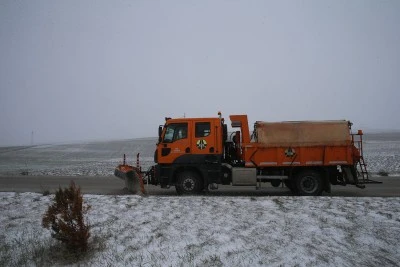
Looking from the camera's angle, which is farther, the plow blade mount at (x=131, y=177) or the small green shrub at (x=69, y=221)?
the plow blade mount at (x=131, y=177)

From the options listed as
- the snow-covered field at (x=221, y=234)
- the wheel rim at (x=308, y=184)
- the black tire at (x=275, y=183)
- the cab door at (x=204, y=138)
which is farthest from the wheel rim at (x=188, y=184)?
the wheel rim at (x=308, y=184)

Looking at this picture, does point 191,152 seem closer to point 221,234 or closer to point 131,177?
point 131,177

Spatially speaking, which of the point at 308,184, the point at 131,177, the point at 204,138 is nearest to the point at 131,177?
the point at 131,177

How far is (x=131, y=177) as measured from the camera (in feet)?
40.5

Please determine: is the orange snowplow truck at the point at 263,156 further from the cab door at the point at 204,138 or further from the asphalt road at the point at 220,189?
the asphalt road at the point at 220,189

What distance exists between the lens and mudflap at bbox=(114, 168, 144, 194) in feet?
39.1

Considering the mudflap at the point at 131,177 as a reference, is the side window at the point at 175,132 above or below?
above

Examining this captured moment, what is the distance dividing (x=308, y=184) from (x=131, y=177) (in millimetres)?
6842

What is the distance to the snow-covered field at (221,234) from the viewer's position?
5.54m

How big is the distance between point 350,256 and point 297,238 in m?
1.00

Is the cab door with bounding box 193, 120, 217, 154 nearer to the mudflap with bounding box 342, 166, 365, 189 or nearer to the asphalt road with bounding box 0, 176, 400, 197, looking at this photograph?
the asphalt road with bounding box 0, 176, 400, 197

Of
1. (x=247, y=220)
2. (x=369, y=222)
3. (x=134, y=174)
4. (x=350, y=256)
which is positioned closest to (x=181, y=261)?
(x=247, y=220)

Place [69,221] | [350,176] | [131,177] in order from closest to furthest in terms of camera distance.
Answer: [69,221] < [350,176] < [131,177]

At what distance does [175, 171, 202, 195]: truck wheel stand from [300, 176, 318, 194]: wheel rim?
12.5 ft
